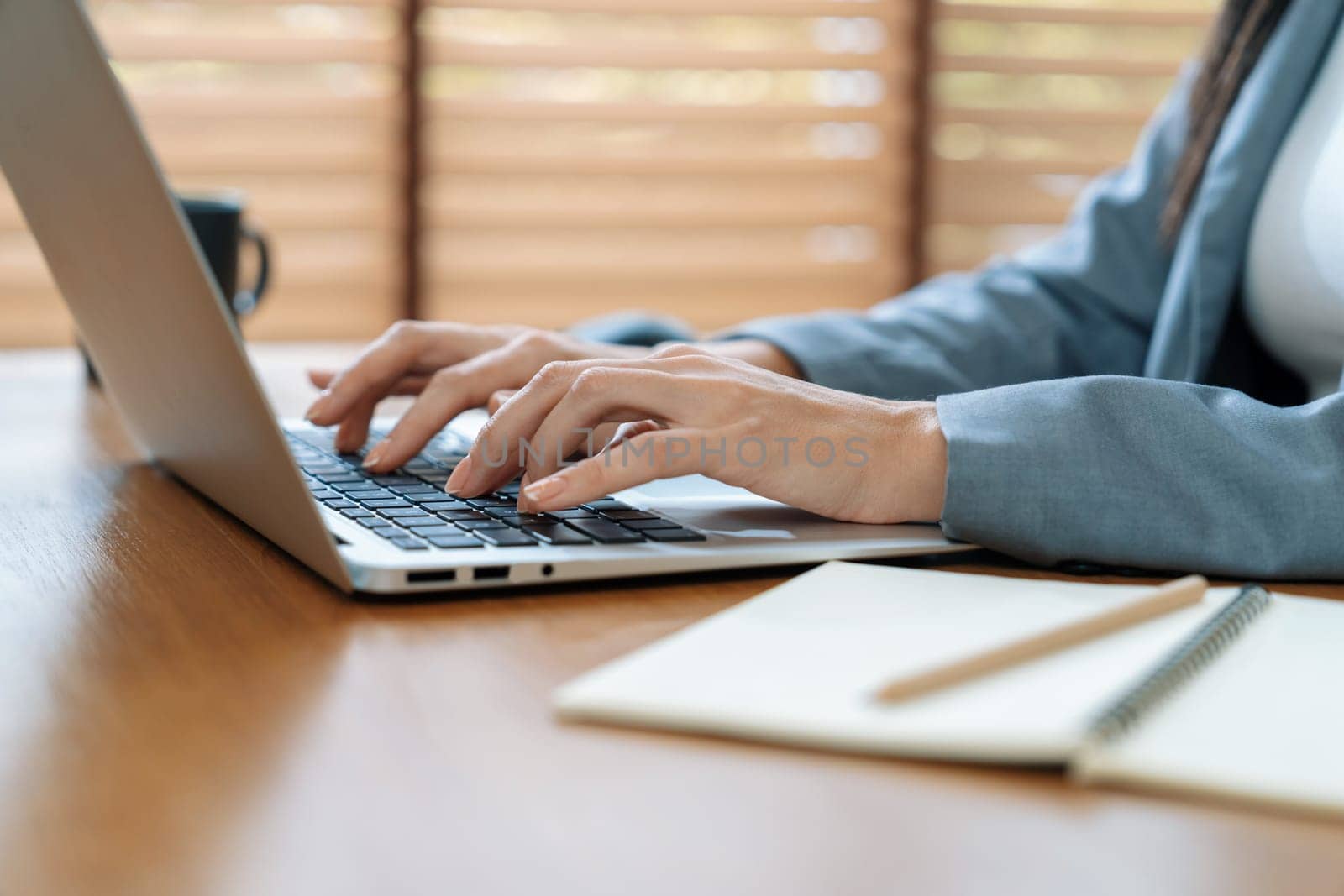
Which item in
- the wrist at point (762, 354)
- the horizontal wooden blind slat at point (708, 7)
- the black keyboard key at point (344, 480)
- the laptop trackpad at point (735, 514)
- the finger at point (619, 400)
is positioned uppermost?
the horizontal wooden blind slat at point (708, 7)

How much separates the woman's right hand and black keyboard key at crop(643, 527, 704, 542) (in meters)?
0.17

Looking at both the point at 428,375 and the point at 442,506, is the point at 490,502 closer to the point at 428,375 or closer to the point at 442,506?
the point at 442,506

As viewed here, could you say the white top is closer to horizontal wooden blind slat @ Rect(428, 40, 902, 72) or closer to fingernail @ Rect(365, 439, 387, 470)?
fingernail @ Rect(365, 439, 387, 470)

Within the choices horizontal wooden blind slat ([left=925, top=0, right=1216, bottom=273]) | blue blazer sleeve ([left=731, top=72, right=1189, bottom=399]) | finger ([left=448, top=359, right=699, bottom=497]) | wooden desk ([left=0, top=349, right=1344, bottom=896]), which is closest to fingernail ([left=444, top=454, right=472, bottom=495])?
finger ([left=448, top=359, right=699, bottom=497])

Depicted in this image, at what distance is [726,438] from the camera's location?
1.85 feet

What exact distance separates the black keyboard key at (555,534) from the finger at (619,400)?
0.12 ft

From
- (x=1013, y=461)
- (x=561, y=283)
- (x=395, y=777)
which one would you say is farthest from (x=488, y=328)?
(x=561, y=283)

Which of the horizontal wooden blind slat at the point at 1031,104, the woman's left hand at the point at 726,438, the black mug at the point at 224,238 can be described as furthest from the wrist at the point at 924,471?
the horizontal wooden blind slat at the point at 1031,104

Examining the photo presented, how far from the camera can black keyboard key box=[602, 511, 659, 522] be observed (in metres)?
0.59

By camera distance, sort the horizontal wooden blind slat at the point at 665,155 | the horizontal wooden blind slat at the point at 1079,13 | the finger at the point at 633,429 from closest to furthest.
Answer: the finger at the point at 633,429
the horizontal wooden blind slat at the point at 665,155
the horizontal wooden blind slat at the point at 1079,13

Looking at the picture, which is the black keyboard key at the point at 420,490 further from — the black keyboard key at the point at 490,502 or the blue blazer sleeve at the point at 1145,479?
the blue blazer sleeve at the point at 1145,479

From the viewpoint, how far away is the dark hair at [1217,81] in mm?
972

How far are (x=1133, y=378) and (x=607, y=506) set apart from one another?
0.23 m

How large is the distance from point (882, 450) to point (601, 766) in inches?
10.3
